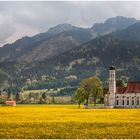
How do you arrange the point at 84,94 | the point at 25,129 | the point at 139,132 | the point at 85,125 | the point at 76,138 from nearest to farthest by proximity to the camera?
the point at 76,138
the point at 139,132
the point at 25,129
the point at 85,125
the point at 84,94

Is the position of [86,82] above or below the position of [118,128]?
above

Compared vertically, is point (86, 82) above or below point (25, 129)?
above

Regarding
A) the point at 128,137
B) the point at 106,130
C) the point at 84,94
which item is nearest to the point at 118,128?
the point at 106,130

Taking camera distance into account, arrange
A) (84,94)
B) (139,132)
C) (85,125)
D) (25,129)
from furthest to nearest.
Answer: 1. (84,94)
2. (85,125)
3. (25,129)
4. (139,132)

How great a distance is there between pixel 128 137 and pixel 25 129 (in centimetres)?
1293

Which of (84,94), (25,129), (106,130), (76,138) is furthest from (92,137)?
(84,94)

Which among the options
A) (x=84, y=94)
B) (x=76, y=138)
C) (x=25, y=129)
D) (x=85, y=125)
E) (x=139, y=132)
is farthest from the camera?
(x=84, y=94)

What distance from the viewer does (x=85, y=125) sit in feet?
182

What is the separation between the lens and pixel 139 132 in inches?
1870

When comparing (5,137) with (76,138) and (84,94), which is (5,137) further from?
(84,94)

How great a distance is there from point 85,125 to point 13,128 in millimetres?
9252

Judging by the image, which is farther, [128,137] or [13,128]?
[13,128]

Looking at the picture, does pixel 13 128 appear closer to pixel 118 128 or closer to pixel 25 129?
pixel 25 129

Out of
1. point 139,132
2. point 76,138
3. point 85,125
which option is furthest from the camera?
point 85,125
